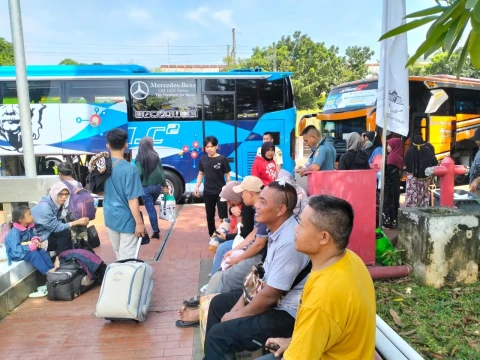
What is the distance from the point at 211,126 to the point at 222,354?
7.19 m

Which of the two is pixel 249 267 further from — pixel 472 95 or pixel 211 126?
pixel 472 95

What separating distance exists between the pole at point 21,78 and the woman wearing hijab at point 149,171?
1.43m

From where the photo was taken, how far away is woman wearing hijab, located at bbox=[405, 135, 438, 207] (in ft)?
19.5

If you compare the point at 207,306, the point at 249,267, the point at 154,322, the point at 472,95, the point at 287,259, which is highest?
the point at 472,95

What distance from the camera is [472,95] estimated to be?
11781 millimetres

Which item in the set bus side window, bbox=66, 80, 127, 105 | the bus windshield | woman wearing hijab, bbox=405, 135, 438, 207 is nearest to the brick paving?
woman wearing hijab, bbox=405, 135, 438, 207

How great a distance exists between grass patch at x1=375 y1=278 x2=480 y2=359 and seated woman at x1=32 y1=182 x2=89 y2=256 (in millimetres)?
3496

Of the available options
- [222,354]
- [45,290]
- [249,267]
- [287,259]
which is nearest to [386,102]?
[249,267]

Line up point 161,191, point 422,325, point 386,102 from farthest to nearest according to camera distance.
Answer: point 161,191 → point 386,102 → point 422,325

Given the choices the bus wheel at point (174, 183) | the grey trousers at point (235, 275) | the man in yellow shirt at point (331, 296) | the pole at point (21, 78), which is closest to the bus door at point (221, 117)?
the bus wheel at point (174, 183)

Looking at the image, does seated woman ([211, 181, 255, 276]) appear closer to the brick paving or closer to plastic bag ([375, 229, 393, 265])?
the brick paving

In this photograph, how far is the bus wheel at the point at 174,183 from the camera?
359 inches

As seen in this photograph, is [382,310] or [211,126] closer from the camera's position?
[382,310]

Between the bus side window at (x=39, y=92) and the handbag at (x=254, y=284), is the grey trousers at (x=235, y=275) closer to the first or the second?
the handbag at (x=254, y=284)
